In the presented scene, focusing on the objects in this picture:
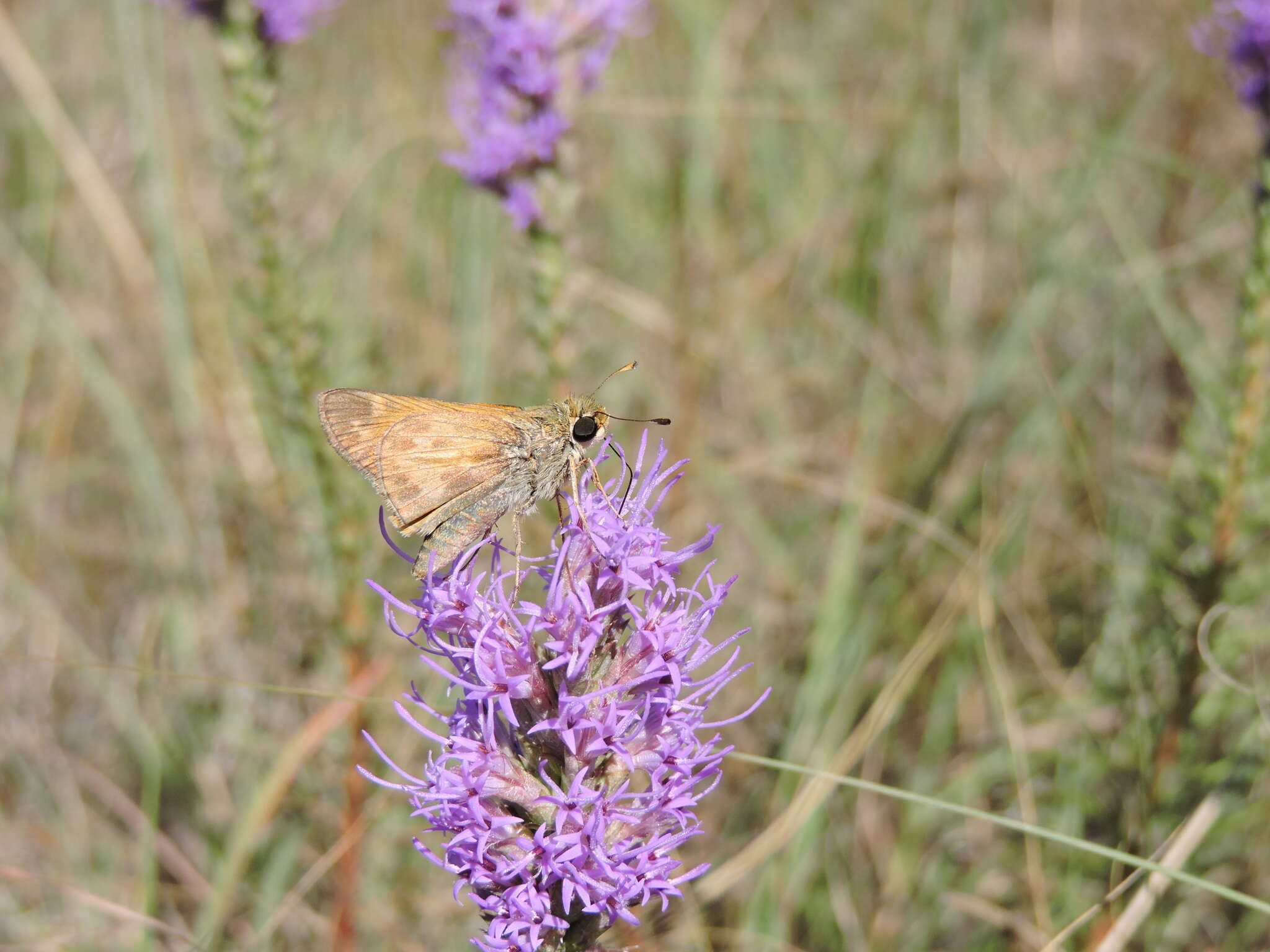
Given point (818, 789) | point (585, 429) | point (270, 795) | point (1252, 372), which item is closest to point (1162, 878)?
point (818, 789)

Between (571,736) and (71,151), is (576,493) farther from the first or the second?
(71,151)

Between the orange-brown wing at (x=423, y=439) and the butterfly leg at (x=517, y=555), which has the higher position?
A: the orange-brown wing at (x=423, y=439)

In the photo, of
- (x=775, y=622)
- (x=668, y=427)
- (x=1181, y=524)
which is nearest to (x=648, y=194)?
(x=668, y=427)

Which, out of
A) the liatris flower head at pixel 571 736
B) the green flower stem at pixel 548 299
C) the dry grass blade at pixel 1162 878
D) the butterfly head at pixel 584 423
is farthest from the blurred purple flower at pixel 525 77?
the dry grass blade at pixel 1162 878

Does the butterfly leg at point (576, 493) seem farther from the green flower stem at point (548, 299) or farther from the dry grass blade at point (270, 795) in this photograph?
the green flower stem at point (548, 299)

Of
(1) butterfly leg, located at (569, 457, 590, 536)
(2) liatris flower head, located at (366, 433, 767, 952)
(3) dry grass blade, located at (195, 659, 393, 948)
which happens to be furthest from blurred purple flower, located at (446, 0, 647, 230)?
(2) liatris flower head, located at (366, 433, 767, 952)
